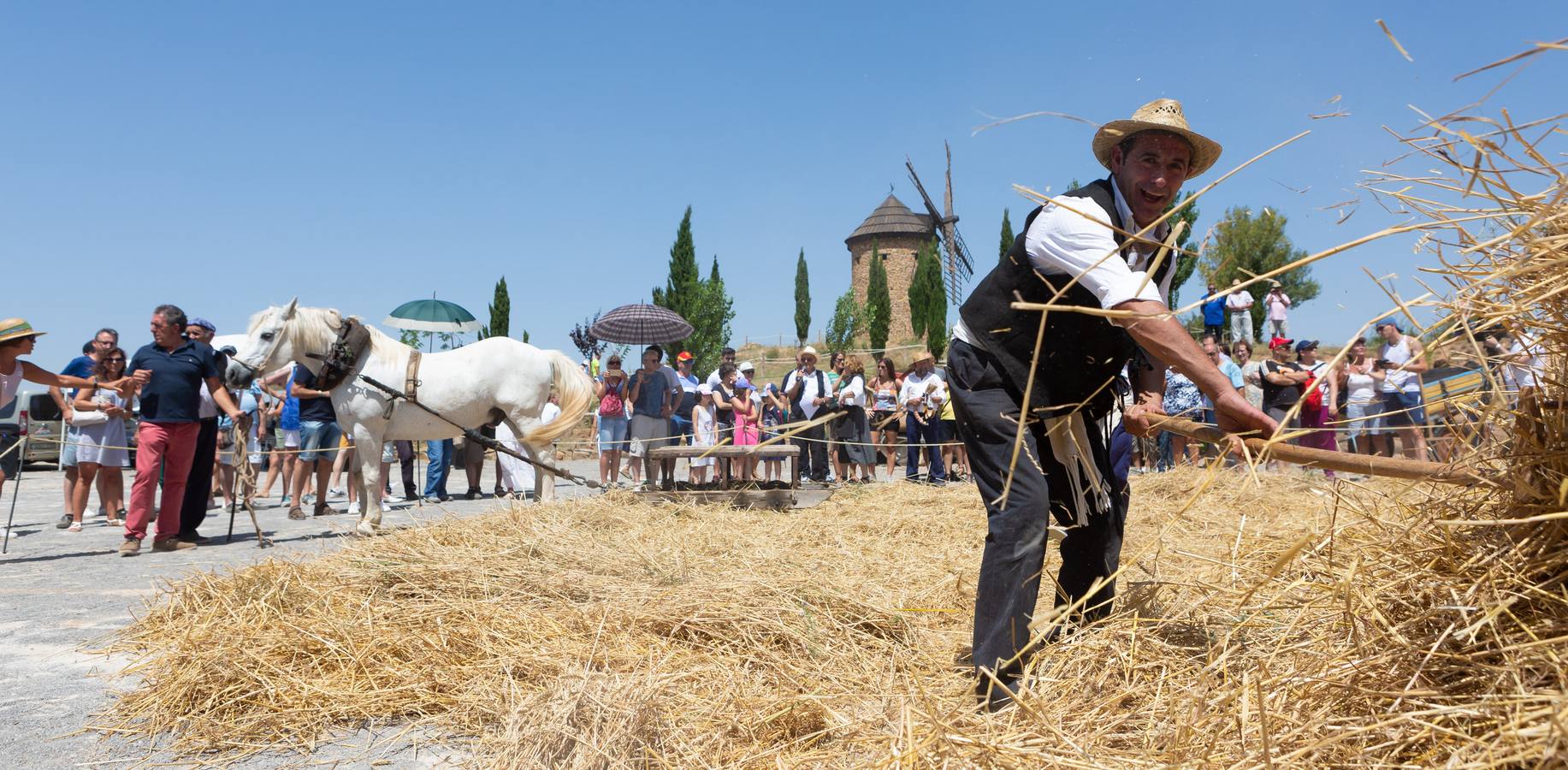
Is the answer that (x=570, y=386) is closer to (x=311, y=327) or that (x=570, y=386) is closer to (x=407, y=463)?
(x=311, y=327)

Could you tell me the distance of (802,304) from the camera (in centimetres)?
5359

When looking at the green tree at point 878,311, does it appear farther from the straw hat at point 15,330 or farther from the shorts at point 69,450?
the straw hat at point 15,330

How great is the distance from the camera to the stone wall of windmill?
52.8 meters

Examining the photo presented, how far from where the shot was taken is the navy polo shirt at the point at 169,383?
21.4ft

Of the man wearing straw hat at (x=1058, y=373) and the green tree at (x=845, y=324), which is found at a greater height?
the green tree at (x=845, y=324)

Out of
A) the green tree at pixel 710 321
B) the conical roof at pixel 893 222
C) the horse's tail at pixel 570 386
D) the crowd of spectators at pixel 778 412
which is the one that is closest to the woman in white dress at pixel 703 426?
the crowd of spectators at pixel 778 412

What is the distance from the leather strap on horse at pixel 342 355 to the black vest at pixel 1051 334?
590 centimetres

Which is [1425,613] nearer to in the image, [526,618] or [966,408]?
[966,408]

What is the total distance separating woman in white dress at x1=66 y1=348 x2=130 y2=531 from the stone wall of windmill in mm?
44761

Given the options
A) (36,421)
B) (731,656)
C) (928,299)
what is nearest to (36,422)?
(36,421)

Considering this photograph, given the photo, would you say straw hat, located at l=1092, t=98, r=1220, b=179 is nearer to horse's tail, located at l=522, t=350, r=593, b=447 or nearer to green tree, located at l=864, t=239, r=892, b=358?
horse's tail, located at l=522, t=350, r=593, b=447

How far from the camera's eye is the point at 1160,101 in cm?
271

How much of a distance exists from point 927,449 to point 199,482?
799 cm

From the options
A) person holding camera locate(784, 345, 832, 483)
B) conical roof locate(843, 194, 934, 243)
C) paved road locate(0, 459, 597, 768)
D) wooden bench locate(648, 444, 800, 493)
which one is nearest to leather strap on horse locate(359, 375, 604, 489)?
wooden bench locate(648, 444, 800, 493)
